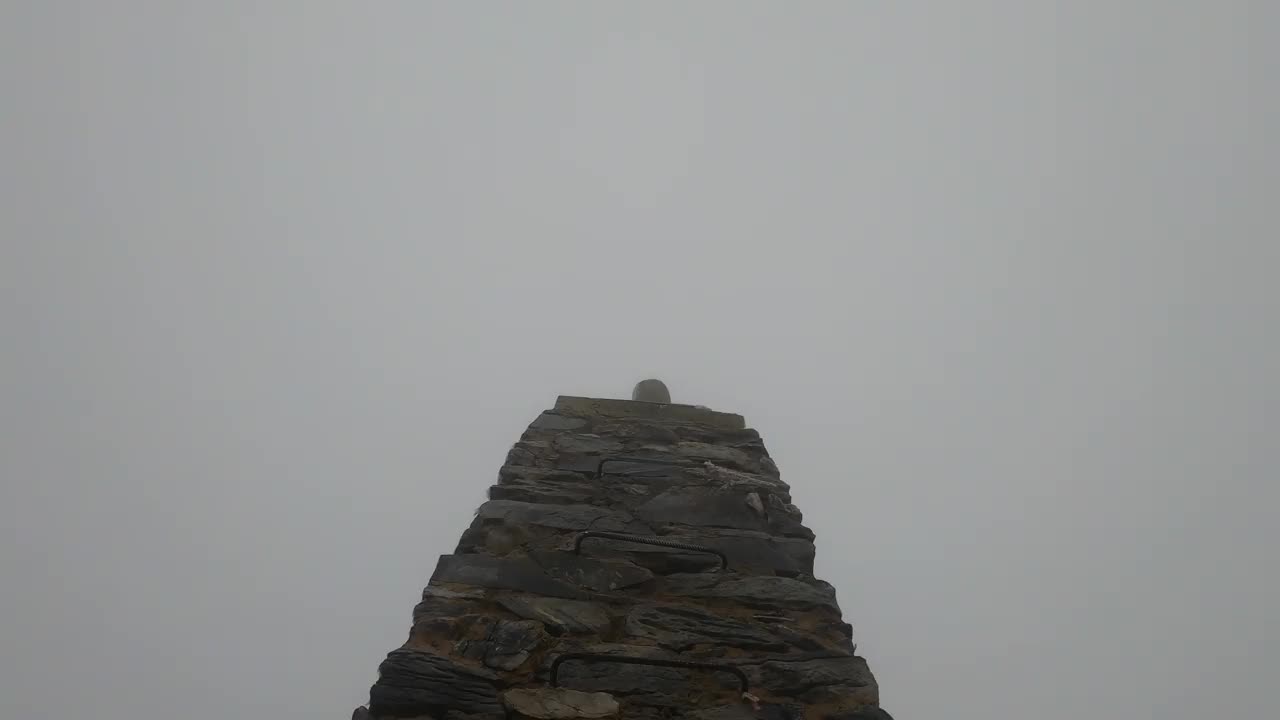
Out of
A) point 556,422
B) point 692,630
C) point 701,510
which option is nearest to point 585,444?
point 556,422

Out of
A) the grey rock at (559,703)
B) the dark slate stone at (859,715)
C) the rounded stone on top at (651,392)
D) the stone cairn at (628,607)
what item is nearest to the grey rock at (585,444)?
the stone cairn at (628,607)

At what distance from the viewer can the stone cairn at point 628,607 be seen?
2455mm

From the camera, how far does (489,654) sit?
101 inches

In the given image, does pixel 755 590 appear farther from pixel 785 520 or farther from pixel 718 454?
pixel 718 454

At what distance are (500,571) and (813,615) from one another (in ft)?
3.66

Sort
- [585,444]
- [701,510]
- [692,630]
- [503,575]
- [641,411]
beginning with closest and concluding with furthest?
[692,630]
[503,575]
[701,510]
[585,444]
[641,411]

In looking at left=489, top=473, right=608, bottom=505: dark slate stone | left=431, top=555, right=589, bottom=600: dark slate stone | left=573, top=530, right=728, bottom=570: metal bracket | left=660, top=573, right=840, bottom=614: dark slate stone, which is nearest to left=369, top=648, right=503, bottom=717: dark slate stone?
left=431, top=555, right=589, bottom=600: dark slate stone

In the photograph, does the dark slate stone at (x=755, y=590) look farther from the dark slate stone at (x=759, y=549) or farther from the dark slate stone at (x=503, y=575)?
the dark slate stone at (x=503, y=575)

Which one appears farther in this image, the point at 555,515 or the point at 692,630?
the point at 555,515

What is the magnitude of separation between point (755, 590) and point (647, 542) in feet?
1.39

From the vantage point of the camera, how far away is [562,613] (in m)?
2.77

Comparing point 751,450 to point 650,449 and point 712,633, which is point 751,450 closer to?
point 650,449

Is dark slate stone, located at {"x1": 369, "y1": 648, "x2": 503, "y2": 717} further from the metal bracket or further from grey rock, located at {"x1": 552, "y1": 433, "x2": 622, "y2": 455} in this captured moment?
grey rock, located at {"x1": 552, "y1": 433, "x2": 622, "y2": 455}

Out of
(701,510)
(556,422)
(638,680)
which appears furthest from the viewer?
(556,422)
